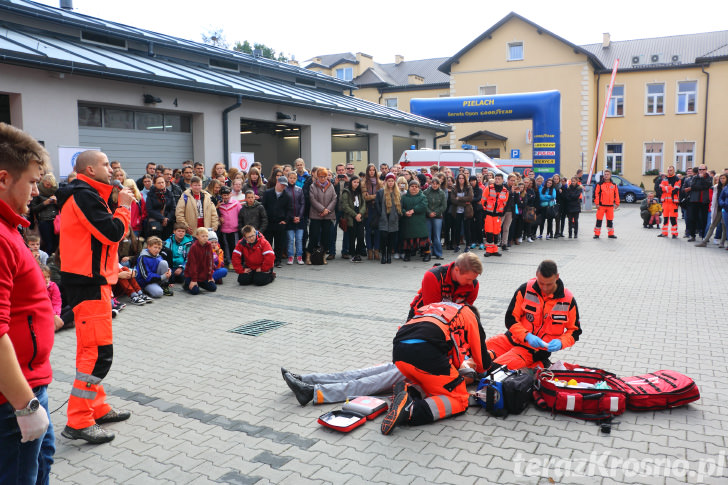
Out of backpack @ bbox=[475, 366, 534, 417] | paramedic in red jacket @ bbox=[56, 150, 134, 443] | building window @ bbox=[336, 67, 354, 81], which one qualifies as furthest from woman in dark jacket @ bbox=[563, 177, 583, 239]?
building window @ bbox=[336, 67, 354, 81]

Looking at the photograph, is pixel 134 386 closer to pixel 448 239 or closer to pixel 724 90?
pixel 448 239

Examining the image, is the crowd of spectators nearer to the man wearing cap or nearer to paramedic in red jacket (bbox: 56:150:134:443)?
the man wearing cap

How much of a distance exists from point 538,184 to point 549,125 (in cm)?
639

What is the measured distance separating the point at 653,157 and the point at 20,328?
42.0m

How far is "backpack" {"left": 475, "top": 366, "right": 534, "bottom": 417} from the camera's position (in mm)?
4754

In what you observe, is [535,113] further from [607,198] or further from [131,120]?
[131,120]

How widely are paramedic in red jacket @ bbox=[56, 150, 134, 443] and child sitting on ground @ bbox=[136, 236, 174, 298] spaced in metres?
5.12

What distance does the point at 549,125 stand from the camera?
22.7m

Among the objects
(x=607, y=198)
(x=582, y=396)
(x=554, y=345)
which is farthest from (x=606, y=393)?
(x=607, y=198)

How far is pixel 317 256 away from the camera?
12719mm

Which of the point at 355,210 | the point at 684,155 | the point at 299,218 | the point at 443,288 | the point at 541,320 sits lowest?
the point at 541,320

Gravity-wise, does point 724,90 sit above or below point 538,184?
above

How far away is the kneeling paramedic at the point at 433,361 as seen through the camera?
4578 millimetres

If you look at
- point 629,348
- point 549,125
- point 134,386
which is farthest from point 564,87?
point 134,386
